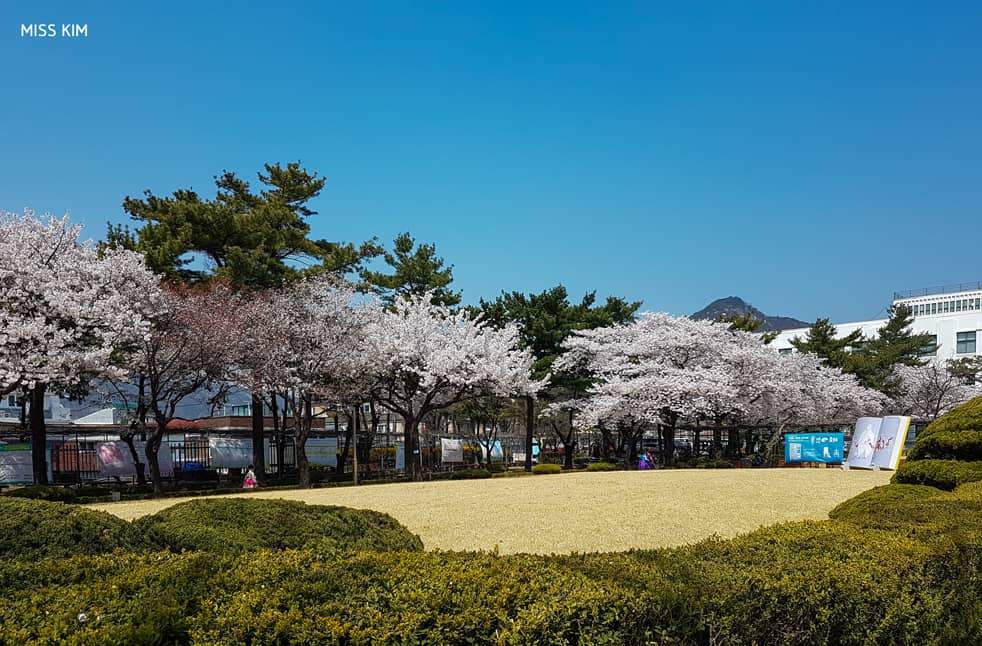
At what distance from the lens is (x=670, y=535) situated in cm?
1153

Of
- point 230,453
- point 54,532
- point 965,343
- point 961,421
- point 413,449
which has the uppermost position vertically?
point 965,343

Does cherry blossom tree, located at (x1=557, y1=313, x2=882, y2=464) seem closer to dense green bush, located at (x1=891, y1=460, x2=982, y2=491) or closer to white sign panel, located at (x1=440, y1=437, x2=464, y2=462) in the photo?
white sign panel, located at (x1=440, y1=437, x2=464, y2=462)

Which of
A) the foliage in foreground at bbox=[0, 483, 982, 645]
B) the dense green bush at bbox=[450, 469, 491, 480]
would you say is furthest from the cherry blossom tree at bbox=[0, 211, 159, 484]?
the foliage in foreground at bbox=[0, 483, 982, 645]

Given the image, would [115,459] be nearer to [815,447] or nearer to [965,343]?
[815,447]

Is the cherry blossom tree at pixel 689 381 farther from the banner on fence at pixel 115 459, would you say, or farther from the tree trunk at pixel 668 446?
the banner on fence at pixel 115 459

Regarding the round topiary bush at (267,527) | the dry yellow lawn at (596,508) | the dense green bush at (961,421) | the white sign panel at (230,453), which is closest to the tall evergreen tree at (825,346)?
the dry yellow lawn at (596,508)

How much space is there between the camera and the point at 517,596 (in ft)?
13.3

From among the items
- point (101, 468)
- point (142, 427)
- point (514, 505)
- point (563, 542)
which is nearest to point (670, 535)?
point (563, 542)

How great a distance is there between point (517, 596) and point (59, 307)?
2189 cm

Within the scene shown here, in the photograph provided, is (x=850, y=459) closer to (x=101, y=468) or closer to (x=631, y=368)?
(x=631, y=368)

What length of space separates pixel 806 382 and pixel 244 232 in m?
29.8

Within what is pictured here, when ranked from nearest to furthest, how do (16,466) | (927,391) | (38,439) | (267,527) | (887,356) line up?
1. (267,527)
2. (16,466)
3. (38,439)
4. (887,356)
5. (927,391)

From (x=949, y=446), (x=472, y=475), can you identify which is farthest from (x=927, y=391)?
(x=949, y=446)

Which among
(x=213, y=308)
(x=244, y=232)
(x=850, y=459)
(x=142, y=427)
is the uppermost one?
(x=244, y=232)
